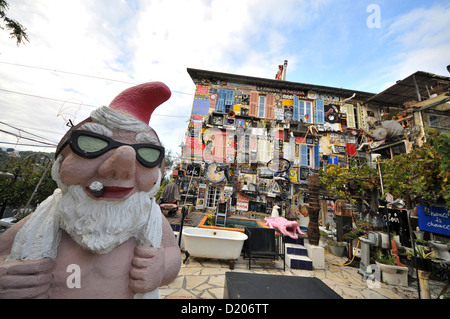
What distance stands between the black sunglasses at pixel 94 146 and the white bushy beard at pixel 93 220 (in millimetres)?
235

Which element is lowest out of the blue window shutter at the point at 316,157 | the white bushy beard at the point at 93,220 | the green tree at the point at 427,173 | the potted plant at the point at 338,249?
the potted plant at the point at 338,249

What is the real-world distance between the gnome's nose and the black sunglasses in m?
0.07

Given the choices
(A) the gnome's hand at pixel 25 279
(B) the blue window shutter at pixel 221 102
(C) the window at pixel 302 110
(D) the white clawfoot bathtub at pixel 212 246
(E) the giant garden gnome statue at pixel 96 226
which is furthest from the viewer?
(C) the window at pixel 302 110

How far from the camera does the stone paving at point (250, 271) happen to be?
9.84ft

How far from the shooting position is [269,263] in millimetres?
4434

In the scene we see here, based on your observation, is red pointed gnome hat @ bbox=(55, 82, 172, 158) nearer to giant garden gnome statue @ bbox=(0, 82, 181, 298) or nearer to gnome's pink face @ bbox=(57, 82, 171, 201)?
gnome's pink face @ bbox=(57, 82, 171, 201)

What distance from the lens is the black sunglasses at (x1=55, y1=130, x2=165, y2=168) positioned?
1011 mm

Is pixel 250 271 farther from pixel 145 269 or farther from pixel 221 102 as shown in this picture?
pixel 221 102

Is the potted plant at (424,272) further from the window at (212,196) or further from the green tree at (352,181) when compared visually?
the window at (212,196)

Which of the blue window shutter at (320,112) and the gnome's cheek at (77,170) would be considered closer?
the gnome's cheek at (77,170)

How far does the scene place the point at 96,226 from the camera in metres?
1.01

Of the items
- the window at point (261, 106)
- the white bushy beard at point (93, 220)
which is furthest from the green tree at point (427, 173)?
the window at point (261, 106)

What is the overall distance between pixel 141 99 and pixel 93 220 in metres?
0.88
